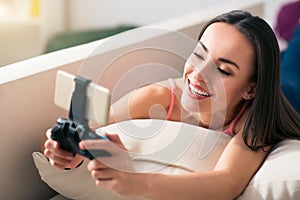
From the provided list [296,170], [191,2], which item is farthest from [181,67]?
[191,2]

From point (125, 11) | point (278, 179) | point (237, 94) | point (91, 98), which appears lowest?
point (125, 11)

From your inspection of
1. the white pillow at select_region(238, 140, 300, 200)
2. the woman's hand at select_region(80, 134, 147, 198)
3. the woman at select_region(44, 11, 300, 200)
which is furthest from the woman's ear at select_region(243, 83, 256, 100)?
the woman's hand at select_region(80, 134, 147, 198)

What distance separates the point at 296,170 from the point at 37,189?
→ 1.85ft

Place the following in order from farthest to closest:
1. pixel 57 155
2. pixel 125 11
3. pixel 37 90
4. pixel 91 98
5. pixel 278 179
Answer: pixel 125 11, pixel 37 90, pixel 278 179, pixel 57 155, pixel 91 98

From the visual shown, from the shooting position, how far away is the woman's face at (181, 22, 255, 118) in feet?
4.12

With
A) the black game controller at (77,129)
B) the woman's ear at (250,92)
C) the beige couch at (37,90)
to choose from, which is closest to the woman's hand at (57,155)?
the black game controller at (77,129)

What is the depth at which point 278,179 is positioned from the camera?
1229mm

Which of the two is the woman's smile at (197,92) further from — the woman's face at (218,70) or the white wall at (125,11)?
the white wall at (125,11)

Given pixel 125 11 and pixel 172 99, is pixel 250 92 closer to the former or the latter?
pixel 172 99

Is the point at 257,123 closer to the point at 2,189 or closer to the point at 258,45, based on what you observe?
the point at 258,45

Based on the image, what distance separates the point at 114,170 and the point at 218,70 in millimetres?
378

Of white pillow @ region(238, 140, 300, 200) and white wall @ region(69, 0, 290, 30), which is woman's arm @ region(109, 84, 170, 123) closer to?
white pillow @ region(238, 140, 300, 200)

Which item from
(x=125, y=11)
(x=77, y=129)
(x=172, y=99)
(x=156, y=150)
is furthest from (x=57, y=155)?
(x=125, y=11)

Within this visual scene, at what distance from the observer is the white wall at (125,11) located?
9.99 feet
